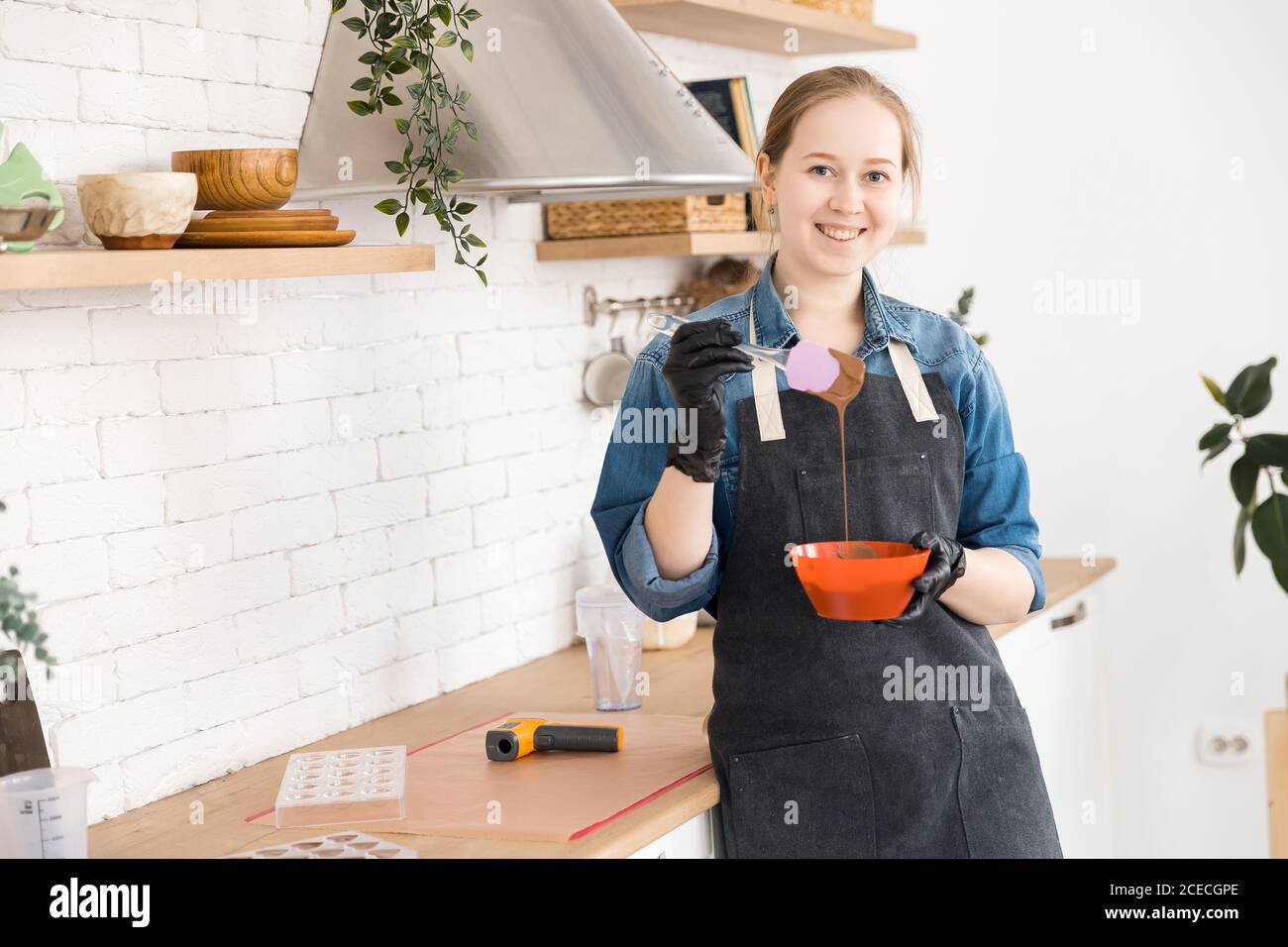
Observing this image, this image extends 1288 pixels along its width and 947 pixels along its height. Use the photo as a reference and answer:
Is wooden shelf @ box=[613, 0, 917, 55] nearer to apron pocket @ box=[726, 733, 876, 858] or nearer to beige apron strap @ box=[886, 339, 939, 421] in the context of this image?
beige apron strap @ box=[886, 339, 939, 421]

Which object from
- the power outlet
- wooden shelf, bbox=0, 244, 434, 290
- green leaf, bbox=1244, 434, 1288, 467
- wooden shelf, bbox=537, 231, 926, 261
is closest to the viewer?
wooden shelf, bbox=0, 244, 434, 290

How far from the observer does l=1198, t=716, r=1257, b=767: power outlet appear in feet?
10.2

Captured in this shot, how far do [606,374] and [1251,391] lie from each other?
1179 mm

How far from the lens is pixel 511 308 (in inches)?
96.3

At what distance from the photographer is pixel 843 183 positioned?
168 cm

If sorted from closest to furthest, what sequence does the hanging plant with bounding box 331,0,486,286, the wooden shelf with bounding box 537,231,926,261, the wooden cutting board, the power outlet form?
the wooden cutting board < the hanging plant with bounding box 331,0,486,286 < the wooden shelf with bounding box 537,231,926,261 < the power outlet

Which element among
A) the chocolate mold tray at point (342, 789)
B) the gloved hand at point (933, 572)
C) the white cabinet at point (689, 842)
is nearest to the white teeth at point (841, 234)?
the gloved hand at point (933, 572)

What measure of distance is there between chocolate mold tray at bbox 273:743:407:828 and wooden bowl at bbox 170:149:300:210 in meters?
0.67

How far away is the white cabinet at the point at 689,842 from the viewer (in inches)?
64.8

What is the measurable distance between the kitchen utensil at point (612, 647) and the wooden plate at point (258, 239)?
0.76 meters

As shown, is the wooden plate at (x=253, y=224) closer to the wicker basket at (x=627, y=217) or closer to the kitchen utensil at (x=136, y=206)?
the kitchen utensil at (x=136, y=206)

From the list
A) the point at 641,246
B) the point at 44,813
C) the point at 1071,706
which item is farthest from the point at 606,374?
the point at 44,813

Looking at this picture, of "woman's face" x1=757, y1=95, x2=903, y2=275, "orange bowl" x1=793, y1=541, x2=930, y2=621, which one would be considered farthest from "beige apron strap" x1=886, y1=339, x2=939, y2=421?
"orange bowl" x1=793, y1=541, x2=930, y2=621
